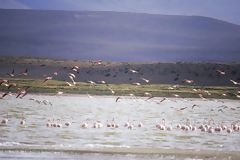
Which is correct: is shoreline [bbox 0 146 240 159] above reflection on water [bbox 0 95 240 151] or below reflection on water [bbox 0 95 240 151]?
below

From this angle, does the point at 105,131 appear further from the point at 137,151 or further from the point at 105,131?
the point at 137,151

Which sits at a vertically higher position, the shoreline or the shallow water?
the shallow water

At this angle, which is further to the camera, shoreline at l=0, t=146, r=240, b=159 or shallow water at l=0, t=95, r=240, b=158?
shallow water at l=0, t=95, r=240, b=158

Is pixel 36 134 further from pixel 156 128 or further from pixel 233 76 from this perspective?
pixel 233 76

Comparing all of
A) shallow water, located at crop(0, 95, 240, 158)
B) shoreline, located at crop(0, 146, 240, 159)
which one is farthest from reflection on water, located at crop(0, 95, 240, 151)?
shoreline, located at crop(0, 146, 240, 159)

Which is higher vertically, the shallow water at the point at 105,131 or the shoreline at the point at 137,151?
the shallow water at the point at 105,131

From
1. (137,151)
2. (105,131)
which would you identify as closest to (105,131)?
(105,131)

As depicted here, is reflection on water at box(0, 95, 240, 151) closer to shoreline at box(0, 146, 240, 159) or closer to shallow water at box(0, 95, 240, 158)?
shallow water at box(0, 95, 240, 158)

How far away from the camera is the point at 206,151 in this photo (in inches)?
460

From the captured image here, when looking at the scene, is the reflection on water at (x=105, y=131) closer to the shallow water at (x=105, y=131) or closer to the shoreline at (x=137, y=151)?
the shallow water at (x=105, y=131)

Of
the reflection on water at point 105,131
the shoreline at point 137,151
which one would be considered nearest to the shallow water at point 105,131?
the reflection on water at point 105,131

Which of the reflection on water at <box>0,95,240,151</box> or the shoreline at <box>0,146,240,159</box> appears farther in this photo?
the reflection on water at <box>0,95,240,151</box>

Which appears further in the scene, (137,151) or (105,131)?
(105,131)

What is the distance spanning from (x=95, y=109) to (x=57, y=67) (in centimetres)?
1990
